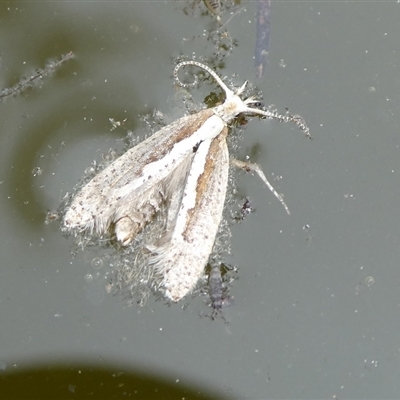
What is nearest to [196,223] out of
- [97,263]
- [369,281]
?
[97,263]

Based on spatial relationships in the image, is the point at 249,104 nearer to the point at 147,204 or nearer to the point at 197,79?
the point at 197,79

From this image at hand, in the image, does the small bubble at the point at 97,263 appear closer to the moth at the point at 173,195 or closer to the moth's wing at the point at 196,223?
the moth at the point at 173,195

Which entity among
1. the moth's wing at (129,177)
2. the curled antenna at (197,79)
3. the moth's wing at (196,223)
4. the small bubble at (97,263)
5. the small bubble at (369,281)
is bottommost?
the small bubble at (369,281)

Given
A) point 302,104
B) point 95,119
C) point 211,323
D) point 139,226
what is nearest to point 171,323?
point 211,323

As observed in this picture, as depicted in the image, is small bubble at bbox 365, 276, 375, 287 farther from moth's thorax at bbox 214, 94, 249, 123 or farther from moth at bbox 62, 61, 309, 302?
moth's thorax at bbox 214, 94, 249, 123

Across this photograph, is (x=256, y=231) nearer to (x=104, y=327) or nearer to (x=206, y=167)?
(x=206, y=167)

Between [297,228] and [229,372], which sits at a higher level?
[297,228]

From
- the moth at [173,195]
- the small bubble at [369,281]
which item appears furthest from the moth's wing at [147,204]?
the small bubble at [369,281]
